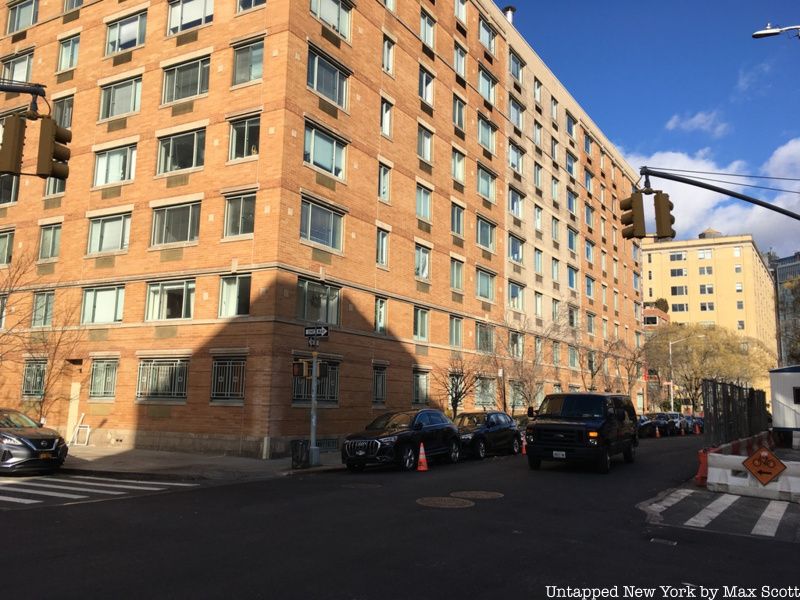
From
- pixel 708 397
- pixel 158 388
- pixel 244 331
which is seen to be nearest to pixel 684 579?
pixel 708 397

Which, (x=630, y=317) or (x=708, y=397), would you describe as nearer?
(x=708, y=397)

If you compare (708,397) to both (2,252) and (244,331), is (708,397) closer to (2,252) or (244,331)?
(244,331)

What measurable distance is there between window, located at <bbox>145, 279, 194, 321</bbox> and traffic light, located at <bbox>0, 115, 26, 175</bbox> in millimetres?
15731

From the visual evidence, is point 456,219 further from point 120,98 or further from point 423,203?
point 120,98

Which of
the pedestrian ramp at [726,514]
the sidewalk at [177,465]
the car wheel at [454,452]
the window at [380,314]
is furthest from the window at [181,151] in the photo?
the pedestrian ramp at [726,514]

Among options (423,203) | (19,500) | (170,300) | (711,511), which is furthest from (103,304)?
(711,511)

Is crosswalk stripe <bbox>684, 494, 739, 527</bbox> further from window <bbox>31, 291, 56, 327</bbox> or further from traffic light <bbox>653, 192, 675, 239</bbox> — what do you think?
window <bbox>31, 291, 56, 327</bbox>

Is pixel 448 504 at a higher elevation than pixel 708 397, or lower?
lower

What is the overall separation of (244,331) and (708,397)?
1453 centimetres

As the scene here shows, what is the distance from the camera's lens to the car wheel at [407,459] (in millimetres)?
17219

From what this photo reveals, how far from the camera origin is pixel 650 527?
9.41 metres

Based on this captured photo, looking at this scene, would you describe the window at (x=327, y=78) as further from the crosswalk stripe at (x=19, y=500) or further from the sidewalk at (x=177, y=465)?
the crosswalk stripe at (x=19, y=500)

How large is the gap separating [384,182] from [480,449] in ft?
43.5

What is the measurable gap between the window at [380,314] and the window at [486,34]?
19808mm
